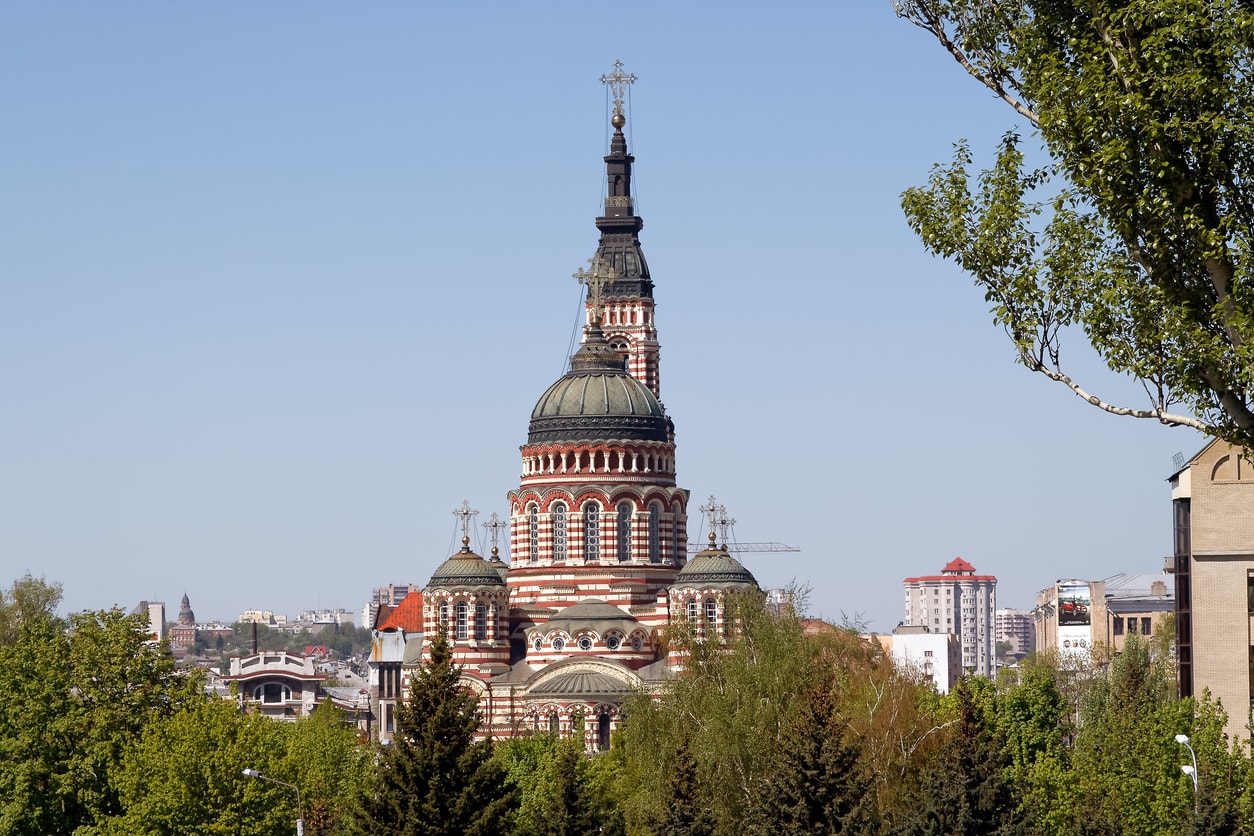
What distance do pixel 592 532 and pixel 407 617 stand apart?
55.5m

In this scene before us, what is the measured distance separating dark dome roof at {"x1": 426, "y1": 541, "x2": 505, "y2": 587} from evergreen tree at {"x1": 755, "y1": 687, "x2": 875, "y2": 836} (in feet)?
177

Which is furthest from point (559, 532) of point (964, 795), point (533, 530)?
point (964, 795)

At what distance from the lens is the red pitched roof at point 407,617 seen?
6102 inches

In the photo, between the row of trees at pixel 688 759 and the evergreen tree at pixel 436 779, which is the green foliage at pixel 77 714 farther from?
the evergreen tree at pixel 436 779

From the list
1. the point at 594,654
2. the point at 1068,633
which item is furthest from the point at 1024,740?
the point at 1068,633

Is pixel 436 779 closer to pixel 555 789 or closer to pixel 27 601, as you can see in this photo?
pixel 555 789

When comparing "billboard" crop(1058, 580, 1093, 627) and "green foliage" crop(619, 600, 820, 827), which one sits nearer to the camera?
"green foliage" crop(619, 600, 820, 827)

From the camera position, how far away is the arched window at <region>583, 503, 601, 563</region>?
4136 inches

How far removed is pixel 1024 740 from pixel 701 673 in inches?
401

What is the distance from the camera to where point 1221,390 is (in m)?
24.4

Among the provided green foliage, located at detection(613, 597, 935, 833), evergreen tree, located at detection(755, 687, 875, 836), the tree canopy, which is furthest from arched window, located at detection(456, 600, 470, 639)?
the tree canopy

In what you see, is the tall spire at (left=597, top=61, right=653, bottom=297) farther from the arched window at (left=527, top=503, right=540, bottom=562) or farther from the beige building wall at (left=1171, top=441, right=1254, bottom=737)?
the beige building wall at (left=1171, top=441, right=1254, bottom=737)

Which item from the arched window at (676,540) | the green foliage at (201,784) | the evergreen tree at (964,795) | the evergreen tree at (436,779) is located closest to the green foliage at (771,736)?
the evergreen tree at (964,795)

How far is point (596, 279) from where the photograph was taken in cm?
11644
